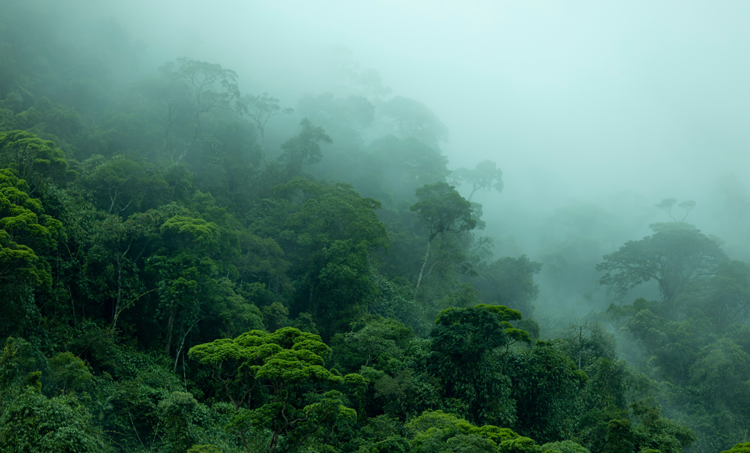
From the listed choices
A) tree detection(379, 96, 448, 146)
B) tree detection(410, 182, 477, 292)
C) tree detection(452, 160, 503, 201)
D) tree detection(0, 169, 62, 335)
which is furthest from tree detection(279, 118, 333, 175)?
tree detection(379, 96, 448, 146)

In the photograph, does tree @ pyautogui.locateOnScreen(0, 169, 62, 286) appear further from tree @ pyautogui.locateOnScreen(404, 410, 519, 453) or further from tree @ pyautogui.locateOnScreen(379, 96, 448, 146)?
tree @ pyautogui.locateOnScreen(379, 96, 448, 146)

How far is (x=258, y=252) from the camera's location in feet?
69.2

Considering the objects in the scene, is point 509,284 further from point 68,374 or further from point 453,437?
point 68,374

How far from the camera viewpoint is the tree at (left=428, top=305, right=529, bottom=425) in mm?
14102

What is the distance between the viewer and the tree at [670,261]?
33.9 m

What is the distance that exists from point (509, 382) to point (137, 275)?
13724 mm

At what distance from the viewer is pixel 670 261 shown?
1374 inches

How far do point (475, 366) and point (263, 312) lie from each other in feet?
29.6

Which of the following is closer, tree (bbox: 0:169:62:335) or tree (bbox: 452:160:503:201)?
tree (bbox: 0:169:62:335)

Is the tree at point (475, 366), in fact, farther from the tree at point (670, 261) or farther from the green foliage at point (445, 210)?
the tree at point (670, 261)

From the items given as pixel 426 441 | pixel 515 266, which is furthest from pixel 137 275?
pixel 515 266

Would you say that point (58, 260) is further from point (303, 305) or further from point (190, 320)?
point (303, 305)

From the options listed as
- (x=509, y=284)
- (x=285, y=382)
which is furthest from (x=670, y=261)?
(x=285, y=382)

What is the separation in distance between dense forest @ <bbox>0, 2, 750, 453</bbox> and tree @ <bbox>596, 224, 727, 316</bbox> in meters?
0.20
